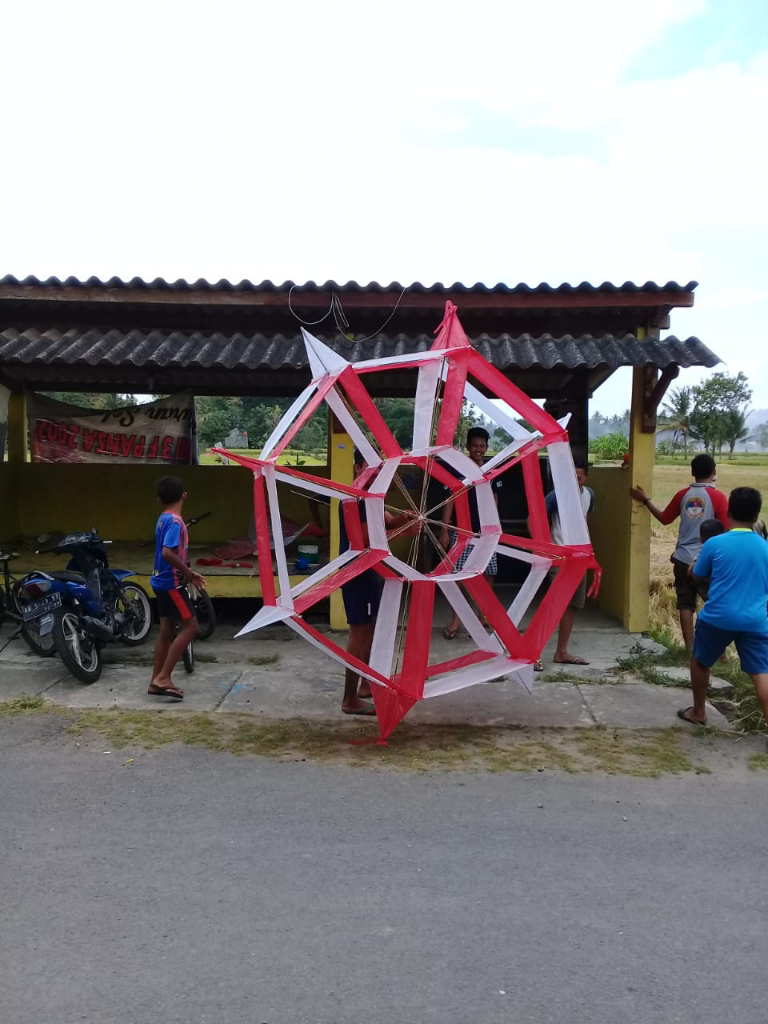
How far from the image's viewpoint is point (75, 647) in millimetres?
6000

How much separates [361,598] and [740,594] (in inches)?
95.3

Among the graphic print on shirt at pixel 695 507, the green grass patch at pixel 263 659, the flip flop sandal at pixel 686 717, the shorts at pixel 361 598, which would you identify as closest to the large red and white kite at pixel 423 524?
the shorts at pixel 361 598

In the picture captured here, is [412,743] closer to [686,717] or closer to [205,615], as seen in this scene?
[686,717]

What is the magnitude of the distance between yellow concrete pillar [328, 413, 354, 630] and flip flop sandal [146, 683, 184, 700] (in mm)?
2164

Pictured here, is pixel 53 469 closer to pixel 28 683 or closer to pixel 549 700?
pixel 28 683

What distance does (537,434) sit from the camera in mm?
4988

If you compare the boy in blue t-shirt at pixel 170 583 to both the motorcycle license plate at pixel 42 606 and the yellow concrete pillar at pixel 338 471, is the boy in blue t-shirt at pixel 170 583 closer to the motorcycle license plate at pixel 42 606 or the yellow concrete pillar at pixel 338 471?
the motorcycle license plate at pixel 42 606

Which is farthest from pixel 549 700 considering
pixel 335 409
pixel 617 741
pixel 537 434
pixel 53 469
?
pixel 53 469

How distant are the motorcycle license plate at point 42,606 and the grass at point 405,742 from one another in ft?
2.72

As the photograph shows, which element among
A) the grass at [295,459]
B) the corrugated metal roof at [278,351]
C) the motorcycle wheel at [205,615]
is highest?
the corrugated metal roof at [278,351]

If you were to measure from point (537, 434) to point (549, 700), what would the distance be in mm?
2074

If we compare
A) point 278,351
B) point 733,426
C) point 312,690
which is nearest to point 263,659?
point 312,690

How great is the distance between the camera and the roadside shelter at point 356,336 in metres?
6.98

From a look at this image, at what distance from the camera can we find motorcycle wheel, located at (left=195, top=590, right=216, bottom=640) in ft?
24.4
